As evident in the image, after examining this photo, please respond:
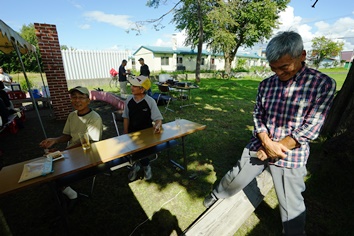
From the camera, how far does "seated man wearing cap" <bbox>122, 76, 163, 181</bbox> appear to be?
266 centimetres

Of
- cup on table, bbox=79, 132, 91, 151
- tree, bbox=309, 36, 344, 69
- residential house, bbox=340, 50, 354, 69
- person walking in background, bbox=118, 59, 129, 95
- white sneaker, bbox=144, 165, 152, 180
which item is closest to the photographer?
cup on table, bbox=79, 132, 91, 151

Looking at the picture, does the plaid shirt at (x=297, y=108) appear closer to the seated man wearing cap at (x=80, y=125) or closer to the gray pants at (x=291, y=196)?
the gray pants at (x=291, y=196)

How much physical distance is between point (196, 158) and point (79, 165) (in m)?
2.36

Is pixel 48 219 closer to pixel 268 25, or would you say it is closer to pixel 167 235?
pixel 167 235

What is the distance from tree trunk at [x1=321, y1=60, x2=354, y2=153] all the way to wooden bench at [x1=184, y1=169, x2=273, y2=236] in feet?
4.07

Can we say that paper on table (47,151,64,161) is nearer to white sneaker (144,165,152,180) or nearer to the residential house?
white sneaker (144,165,152,180)

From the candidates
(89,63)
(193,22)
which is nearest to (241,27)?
(193,22)

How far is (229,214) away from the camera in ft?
6.46

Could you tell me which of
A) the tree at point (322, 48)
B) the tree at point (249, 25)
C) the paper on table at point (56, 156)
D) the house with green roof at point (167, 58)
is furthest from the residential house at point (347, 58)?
the paper on table at point (56, 156)

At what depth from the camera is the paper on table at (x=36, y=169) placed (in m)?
1.53

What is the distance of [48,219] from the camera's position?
2234 mm

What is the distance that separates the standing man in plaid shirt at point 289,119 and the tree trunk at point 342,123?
1.39 m

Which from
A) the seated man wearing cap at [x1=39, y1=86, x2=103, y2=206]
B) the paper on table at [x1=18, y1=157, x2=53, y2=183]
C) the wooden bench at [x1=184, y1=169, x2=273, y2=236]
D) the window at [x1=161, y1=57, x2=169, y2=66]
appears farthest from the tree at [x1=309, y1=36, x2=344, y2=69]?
the paper on table at [x1=18, y1=157, x2=53, y2=183]

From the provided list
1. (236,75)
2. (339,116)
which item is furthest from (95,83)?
(236,75)
